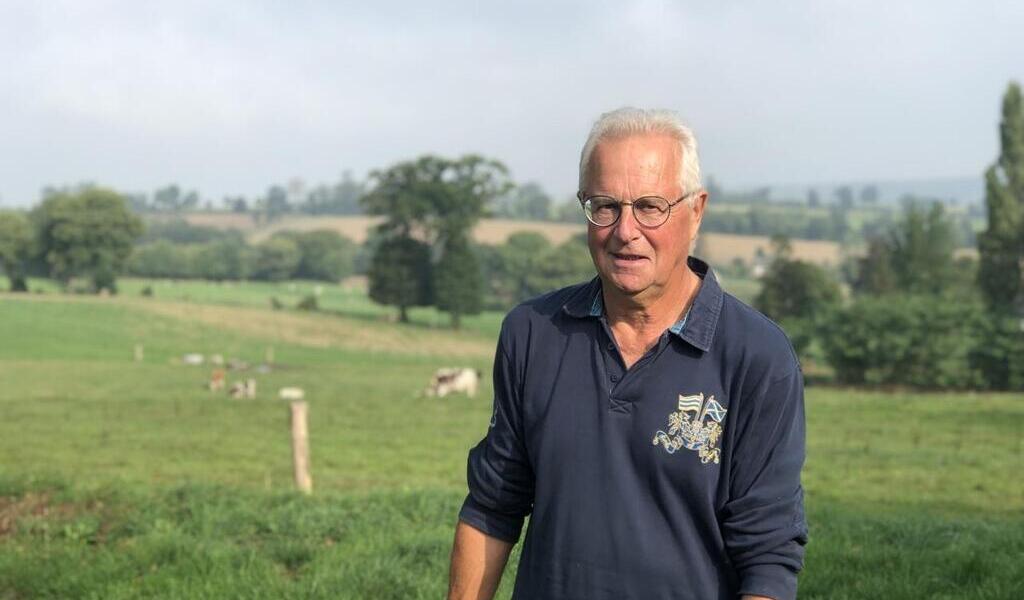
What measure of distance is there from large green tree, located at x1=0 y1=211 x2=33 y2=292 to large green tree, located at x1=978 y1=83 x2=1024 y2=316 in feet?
249

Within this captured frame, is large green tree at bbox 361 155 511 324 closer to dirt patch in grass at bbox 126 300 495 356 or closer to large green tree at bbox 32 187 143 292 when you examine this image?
dirt patch in grass at bbox 126 300 495 356

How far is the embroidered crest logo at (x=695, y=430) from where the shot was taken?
10.1ft

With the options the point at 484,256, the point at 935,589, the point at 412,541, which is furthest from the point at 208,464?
the point at 484,256

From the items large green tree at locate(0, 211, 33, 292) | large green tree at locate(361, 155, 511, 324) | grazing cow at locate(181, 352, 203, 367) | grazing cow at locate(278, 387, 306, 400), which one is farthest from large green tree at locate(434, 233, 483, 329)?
grazing cow at locate(278, 387, 306, 400)

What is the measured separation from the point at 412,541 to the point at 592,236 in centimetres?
503

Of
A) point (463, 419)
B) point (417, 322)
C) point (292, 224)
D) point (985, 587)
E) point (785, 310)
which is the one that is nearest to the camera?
point (985, 587)

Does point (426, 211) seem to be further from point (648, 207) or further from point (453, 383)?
point (648, 207)

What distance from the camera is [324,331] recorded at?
77.4m

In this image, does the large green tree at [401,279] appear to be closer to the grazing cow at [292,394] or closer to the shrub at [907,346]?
the shrub at [907,346]

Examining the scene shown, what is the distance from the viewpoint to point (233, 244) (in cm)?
14762

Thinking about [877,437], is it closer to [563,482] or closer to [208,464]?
[208,464]

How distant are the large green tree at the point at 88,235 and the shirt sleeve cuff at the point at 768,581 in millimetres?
102997

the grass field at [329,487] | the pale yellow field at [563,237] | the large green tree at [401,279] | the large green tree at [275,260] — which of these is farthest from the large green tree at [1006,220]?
the large green tree at [275,260]

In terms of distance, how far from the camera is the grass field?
23.3 feet
